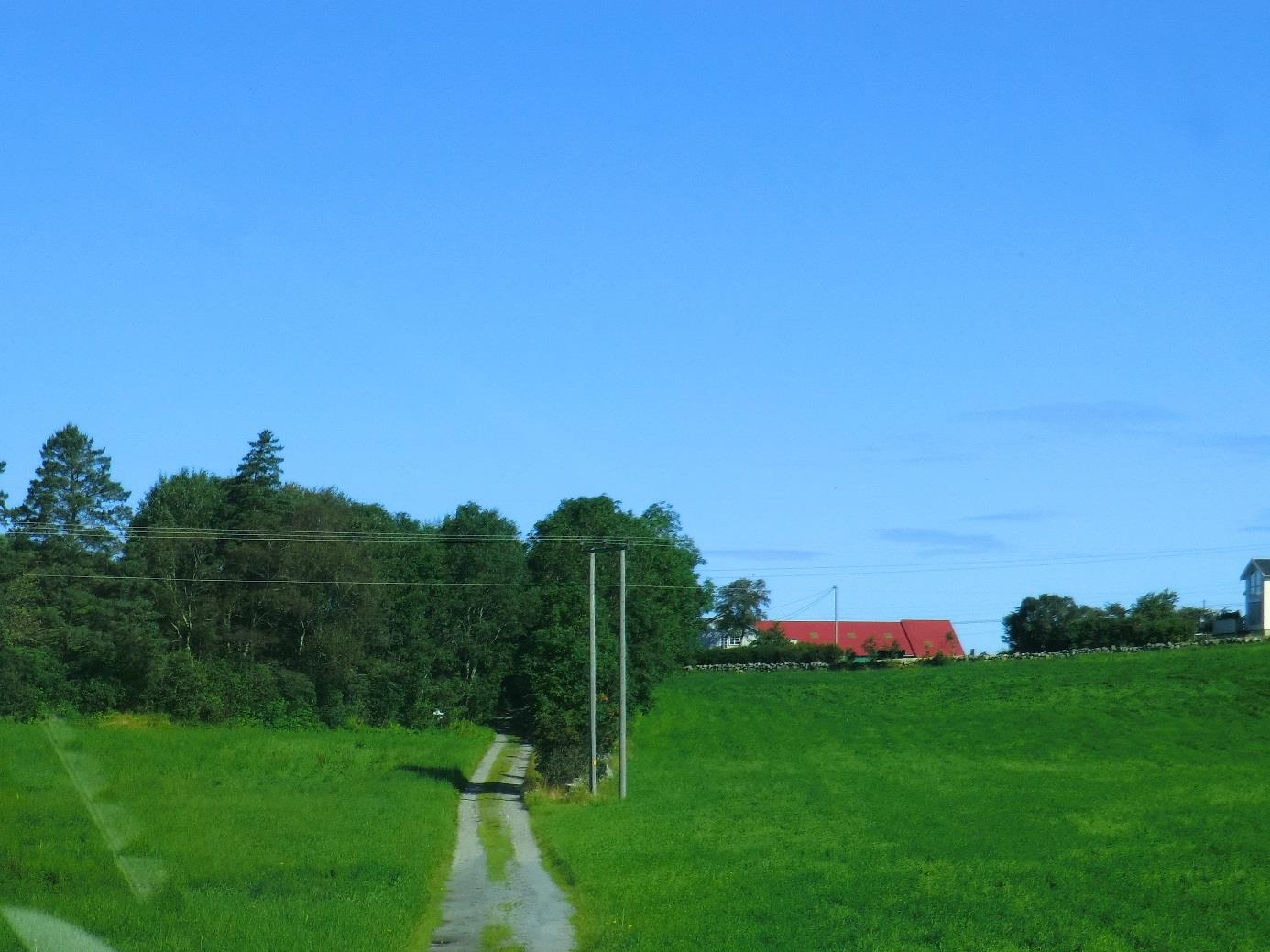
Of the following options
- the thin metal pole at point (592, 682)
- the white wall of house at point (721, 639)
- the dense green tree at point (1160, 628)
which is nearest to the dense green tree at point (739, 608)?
the white wall of house at point (721, 639)

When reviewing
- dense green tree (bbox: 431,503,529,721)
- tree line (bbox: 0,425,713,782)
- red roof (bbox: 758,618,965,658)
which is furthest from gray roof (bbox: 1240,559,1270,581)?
dense green tree (bbox: 431,503,529,721)

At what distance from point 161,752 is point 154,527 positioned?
24.3 meters

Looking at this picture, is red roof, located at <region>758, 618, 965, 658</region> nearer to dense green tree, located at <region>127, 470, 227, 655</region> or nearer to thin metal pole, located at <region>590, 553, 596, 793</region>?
dense green tree, located at <region>127, 470, 227, 655</region>

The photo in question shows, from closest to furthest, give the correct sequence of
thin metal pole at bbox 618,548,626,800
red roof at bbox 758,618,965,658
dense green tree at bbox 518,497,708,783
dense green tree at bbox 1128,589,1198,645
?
1. thin metal pole at bbox 618,548,626,800
2. dense green tree at bbox 518,497,708,783
3. dense green tree at bbox 1128,589,1198,645
4. red roof at bbox 758,618,965,658

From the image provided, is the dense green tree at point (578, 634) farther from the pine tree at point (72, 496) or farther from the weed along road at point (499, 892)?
the pine tree at point (72, 496)

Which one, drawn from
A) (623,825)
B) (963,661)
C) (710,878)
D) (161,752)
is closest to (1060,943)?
(710,878)

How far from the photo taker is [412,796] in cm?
4150

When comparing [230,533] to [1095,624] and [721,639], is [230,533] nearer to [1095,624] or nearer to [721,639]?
[1095,624]

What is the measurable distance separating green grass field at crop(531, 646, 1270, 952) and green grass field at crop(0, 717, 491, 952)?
3428 mm

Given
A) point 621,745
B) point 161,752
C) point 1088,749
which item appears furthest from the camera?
point 1088,749

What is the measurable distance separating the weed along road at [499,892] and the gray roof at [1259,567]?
246 feet

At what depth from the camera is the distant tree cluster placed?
9819 centimetres

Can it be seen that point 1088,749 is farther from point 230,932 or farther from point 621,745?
point 230,932

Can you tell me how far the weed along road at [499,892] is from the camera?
65.0 ft
